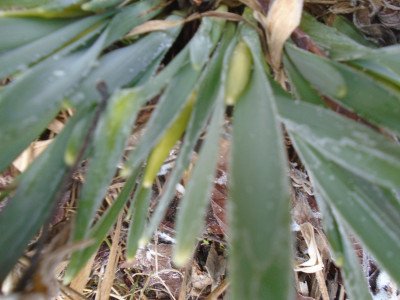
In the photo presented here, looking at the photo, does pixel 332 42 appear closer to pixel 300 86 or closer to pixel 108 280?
pixel 300 86

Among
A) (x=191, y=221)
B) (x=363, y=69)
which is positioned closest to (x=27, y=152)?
(x=191, y=221)

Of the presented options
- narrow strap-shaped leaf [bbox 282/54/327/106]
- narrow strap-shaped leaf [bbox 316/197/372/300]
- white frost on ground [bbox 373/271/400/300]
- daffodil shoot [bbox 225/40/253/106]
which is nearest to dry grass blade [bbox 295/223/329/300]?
white frost on ground [bbox 373/271/400/300]

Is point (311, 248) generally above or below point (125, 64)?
below

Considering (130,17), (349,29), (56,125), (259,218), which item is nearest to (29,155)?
(56,125)

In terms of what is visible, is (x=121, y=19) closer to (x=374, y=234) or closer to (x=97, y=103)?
(x=97, y=103)

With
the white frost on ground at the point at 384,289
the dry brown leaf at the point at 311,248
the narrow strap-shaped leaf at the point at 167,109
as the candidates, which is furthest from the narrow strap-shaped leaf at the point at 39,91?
the white frost on ground at the point at 384,289

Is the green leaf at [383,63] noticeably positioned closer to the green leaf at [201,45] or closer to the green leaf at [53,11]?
the green leaf at [201,45]

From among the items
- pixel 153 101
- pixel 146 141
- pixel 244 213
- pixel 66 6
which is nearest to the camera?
pixel 244 213
